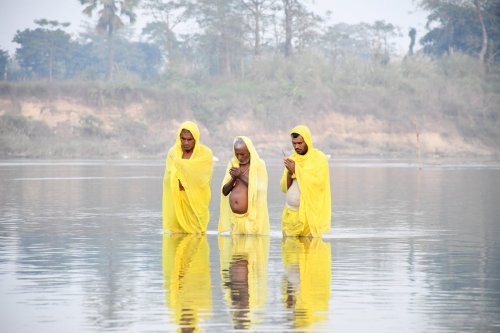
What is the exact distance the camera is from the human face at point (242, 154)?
46.5 feet

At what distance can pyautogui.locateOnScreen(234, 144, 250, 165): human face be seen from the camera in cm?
1417

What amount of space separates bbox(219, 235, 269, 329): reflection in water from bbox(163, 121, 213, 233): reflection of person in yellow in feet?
1.68

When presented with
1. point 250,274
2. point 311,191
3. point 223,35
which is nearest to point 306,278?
point 250,274

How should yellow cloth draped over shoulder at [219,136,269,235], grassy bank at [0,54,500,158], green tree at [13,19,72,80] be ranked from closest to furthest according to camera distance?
yellow cloth draped over shoulder at [219,136,269,235] → grassy bank at [0,54,500,158] → green tree at [13,19,72,80]

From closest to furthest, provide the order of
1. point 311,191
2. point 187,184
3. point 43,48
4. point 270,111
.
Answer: point 311,191, point 187,184, point 270,111, point 43,48

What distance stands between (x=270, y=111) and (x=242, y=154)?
166 ft

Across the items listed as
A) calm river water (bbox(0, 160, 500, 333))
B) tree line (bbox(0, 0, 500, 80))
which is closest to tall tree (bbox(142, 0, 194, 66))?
tree line (bbox(0, 0, 500, 80))

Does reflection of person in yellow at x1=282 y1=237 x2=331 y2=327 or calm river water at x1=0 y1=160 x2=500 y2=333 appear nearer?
calm river water at x1=0 y1=160 x2=500 y2=333

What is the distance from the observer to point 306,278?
34.4ft

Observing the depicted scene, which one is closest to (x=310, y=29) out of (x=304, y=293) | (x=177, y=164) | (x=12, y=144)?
(x=12, y=144)

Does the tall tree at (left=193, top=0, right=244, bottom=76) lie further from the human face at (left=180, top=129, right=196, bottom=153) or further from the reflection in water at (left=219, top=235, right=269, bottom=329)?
the reflection in water at (left=219, top=235, right=269, bottom=329)

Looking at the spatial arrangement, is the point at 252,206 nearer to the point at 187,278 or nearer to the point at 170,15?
the point at 187,278

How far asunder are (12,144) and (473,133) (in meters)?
24.8

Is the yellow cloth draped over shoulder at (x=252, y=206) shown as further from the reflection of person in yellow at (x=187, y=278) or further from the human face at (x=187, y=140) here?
the human face at (x=187, y=140)
